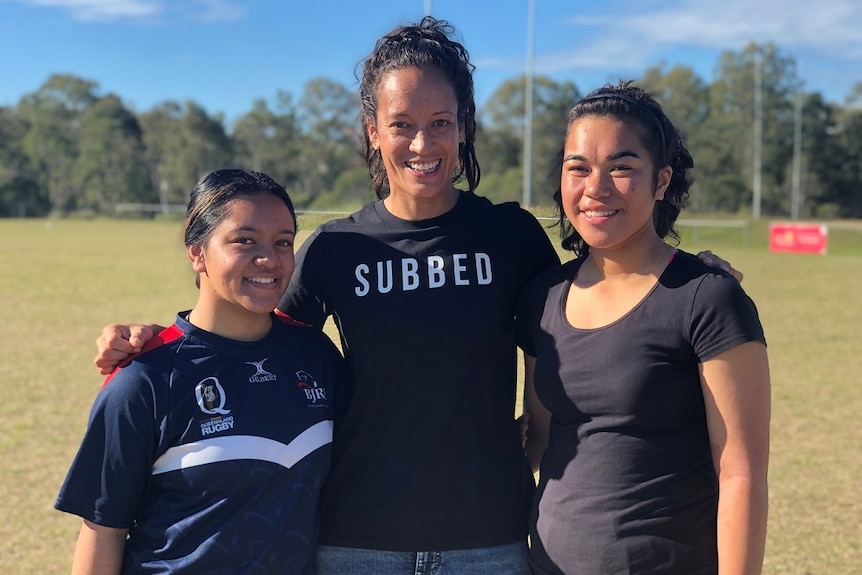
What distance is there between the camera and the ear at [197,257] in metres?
2.09

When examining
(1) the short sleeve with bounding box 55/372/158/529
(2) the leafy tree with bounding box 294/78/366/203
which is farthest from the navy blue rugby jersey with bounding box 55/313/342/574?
(2) the leafy tree with bounding box 294/78/366/203

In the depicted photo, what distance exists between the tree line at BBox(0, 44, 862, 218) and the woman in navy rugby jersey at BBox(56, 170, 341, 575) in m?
43.9

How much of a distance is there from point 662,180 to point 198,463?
1305mm

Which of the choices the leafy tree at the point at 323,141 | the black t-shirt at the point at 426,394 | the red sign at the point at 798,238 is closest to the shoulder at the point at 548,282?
the black t-shirt at the point at 426,394

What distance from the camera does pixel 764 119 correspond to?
191 ft

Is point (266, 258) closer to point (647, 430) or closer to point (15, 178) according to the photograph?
point (647, 430)

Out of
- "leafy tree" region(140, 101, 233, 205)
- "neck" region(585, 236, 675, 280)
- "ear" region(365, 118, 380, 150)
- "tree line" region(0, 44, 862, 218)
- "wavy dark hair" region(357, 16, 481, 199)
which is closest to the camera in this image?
"neck" region(585, 236, 675, 280)

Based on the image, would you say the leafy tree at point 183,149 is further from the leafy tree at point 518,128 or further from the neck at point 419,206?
the neck at point 419,206

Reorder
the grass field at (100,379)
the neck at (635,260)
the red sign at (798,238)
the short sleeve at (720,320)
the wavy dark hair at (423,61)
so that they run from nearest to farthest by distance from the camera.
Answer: the short sleeve at (720,320)
the neck at (635,260)
the wavy dark hair at (423,61)
the grass field at (100,379)
the red sign at (798,238)

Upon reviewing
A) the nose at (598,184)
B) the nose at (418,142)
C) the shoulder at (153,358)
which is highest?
the nose at (418,142)

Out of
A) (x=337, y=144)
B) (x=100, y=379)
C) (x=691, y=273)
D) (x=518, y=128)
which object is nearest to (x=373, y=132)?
(x=691, y=273)

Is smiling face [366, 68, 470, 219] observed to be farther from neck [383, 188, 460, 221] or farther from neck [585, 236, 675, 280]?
neck [585, 236, 675, 280]

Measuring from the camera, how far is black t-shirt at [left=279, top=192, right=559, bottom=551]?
2115mm

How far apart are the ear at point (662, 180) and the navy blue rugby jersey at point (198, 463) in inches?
40.9
